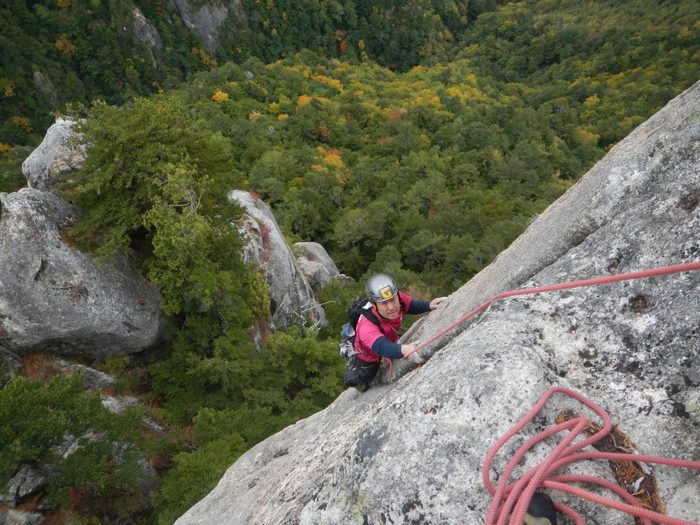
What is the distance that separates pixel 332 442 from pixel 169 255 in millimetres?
9506

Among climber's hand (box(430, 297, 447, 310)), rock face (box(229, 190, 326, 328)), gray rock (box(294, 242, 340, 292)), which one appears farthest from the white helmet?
gray rock (box(294, 242, 340, 292))

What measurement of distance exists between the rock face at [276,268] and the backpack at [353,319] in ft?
35.9

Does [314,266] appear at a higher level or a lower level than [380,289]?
lower

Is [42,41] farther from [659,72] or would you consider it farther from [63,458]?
[659,72]

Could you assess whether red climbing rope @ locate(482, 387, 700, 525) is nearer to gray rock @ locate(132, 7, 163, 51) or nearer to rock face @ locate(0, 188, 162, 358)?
rock face @ locate(0, 188, 162, 358)

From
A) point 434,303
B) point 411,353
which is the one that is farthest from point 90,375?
point 411,353

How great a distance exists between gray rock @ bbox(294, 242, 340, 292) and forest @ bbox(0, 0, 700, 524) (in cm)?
172

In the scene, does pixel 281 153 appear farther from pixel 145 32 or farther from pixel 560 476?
pixel 145 32

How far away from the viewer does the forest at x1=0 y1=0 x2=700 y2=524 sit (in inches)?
439

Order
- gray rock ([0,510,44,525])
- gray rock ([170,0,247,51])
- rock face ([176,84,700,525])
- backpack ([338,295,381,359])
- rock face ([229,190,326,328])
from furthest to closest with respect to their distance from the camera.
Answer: gray rock ([170,0,247,51]) → rock face ([229,190,326,328]) → gray rock ([0,510,44,525]) → backpack ([338,295,381,359]) → rock face ([176,84,700,525])

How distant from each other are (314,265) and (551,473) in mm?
20892

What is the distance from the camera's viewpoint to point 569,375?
2.99 metres

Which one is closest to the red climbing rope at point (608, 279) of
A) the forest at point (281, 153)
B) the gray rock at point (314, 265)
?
the forest at point (281, 153)

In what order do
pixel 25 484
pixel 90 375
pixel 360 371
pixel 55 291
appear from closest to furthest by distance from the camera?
1. pixel 360 371
2. pixel 25 484
3. pixel 55 291
4. pixel 90 375
